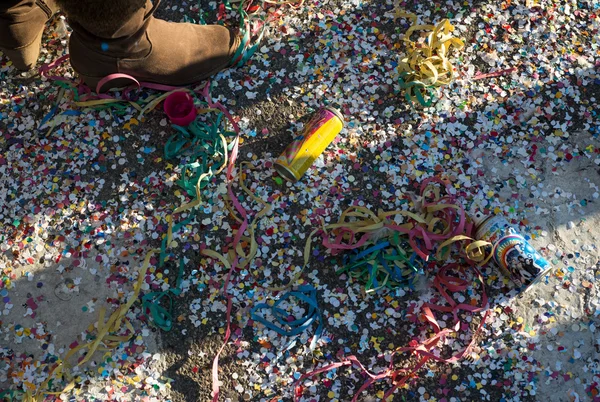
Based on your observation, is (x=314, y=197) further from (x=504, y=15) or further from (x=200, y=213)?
(x=504, y=15)

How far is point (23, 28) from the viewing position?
8.43 feet

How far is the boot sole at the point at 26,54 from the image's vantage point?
2672mm

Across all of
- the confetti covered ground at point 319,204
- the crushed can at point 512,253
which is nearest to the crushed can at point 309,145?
the confetti covered ground at point 319,204

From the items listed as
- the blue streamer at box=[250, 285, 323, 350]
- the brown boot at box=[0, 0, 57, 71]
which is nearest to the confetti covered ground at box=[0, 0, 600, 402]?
the blue streamer at box=[250, 285, 323, 350]

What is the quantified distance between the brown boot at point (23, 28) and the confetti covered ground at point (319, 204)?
13cm

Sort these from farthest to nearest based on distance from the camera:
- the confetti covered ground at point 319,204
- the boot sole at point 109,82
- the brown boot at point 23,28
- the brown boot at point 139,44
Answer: the boot sole at point 109,82, the brown boot at point 23,28, the confetti covered ground at point 319,204, the brown boot at point 139,44

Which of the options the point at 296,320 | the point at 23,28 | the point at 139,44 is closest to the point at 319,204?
the point at 296,320

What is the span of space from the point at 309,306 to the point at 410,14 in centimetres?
149

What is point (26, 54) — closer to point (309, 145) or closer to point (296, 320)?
point (309, 145)

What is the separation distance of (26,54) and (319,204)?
1.47 meters

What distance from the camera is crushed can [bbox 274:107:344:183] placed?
8.37 feet

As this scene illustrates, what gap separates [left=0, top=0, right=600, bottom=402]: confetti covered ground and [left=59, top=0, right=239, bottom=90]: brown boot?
152mm

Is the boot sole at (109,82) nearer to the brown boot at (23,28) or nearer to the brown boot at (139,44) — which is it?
the brown boot at (139,44)

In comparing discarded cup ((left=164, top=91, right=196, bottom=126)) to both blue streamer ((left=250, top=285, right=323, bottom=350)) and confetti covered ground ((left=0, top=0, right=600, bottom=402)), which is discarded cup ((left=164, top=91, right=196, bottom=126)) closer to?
confetti covered ground ((left=0, top=0, right=600, bottom=402))
